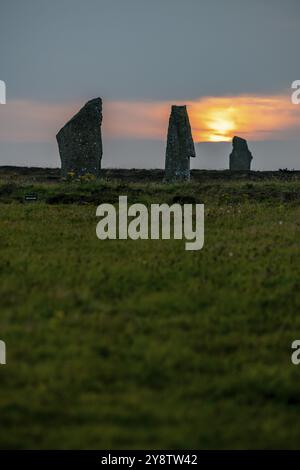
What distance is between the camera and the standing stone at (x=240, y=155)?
7644 centimetres

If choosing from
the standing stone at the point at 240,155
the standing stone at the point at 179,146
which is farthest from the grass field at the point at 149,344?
the standing stone at the point at 240,155

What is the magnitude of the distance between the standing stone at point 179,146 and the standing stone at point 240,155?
25.4m

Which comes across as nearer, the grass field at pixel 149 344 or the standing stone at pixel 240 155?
the grass field at pixel 149 344

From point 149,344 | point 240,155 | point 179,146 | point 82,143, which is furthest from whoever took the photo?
point 240,155

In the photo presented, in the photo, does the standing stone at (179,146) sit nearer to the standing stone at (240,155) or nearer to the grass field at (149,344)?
the standing stone at (240,155)

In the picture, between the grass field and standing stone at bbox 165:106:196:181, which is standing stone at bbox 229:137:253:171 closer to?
standing stone at bbox 165:106:196:181

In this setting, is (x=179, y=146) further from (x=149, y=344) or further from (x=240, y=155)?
(x=149, y=344)

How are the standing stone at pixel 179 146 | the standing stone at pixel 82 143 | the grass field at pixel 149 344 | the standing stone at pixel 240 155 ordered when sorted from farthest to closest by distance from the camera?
1. the standing stone at pixel 240 155
2. the standing stone at pixel 179 146
3. the standing stone at pixel 82 143
4. the grass field at pixel 149 344

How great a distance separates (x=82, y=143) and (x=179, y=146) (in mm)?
8883

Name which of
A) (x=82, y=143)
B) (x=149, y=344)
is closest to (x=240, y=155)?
(x=82, y=143)

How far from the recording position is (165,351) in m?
10.4

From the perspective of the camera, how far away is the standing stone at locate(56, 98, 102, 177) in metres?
46.2

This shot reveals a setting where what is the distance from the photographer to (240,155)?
76750mm
